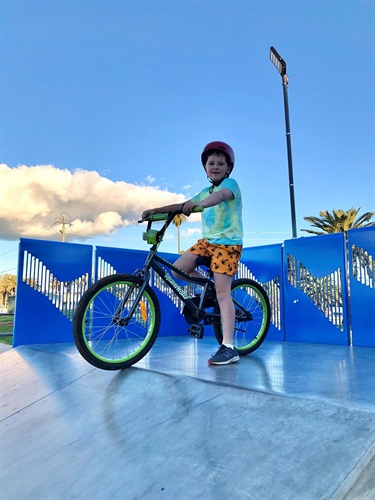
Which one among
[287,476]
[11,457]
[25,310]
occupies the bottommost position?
[11,457]

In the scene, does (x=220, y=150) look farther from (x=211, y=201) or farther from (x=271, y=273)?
(x=271, y=273)

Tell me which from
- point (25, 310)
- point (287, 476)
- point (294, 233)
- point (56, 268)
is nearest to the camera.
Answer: point (287, 476)

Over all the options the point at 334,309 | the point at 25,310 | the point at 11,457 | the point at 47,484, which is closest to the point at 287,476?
the point at 47,484

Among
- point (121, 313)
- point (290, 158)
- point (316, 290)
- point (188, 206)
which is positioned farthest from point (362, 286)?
point (290, 158)

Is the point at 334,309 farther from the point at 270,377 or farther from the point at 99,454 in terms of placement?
the point at 99,454

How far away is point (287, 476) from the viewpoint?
1265mm

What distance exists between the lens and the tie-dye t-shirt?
286 centimetres

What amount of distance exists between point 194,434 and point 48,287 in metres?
3.28

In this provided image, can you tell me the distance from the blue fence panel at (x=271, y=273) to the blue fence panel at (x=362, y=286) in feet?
3.06

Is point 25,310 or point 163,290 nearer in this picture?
point 25,310

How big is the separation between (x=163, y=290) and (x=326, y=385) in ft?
11.7

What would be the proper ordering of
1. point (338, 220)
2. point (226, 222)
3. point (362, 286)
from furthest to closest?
1. point (338, 220)
2. point (362, 286)
3. point (226, 222)

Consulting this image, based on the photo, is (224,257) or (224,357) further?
(224,257)

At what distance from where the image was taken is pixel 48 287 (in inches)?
174
